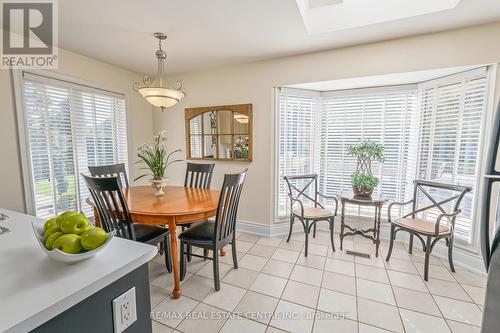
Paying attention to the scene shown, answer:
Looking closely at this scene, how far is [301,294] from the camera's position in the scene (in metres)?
1.97

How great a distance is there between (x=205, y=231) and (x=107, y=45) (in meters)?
2.36

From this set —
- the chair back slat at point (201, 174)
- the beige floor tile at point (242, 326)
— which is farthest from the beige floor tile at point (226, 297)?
the chair back slat at point (201, 174)

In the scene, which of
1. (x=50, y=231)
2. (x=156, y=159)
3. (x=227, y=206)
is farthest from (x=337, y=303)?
(x=156, y=159)

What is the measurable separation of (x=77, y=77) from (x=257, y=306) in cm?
329

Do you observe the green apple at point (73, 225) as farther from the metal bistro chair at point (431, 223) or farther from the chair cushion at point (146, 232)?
the metal bistro chair at point (431, 223)

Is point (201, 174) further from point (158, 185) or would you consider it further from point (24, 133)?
point (24, 133)

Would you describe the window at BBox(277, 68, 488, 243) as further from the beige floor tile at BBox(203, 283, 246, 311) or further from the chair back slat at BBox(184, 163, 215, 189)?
the beige floor tile at BBox(203, 283, 246, 311)

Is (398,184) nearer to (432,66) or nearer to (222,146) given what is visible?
(432,66)

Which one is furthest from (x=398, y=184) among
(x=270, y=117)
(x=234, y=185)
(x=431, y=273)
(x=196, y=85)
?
(x=196, y=85)

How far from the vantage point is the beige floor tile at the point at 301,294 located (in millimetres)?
1869

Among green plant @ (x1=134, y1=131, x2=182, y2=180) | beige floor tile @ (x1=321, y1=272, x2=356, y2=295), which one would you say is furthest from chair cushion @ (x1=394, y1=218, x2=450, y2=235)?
green plant @ (x1=134, y1=131, x2=182, y2=180)

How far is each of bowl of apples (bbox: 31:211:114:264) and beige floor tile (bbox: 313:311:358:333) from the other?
62.0 inches

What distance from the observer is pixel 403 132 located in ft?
9.50

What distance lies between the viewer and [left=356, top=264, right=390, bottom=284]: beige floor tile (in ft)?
7.13
